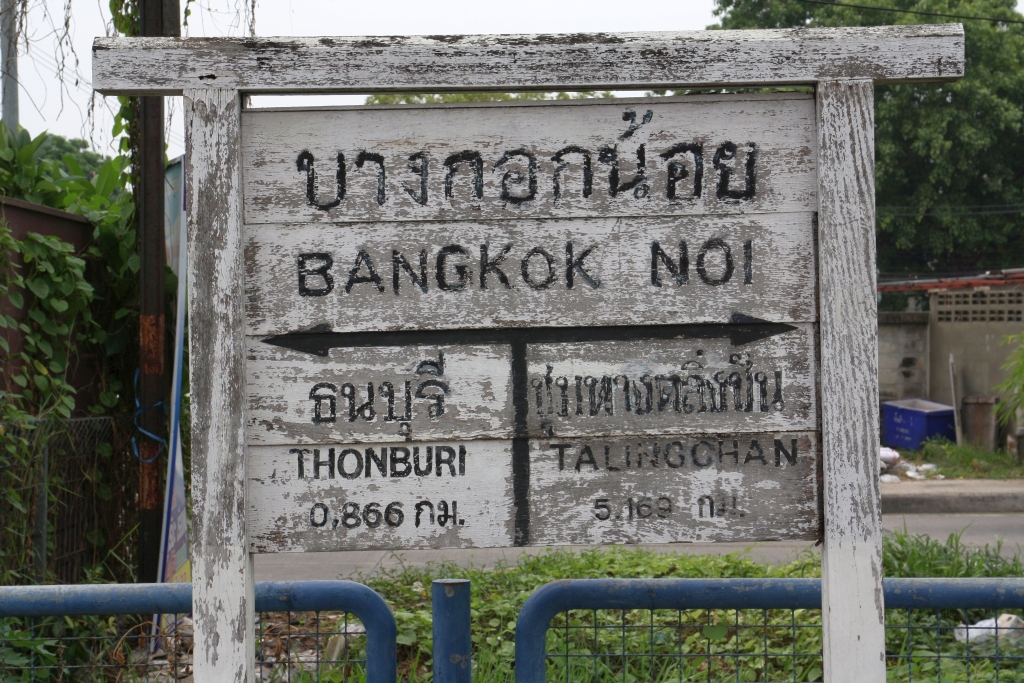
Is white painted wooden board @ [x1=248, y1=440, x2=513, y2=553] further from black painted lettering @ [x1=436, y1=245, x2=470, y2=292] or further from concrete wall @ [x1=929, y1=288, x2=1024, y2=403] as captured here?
concrete wall @ [x1=929, y1=288, x2=1024, y2=403]

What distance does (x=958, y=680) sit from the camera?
10.6 feet

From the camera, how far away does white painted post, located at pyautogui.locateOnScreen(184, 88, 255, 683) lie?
5.10 feet

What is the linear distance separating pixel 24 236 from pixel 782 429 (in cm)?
321

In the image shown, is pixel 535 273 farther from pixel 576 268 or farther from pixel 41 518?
Result: pixel 41 518

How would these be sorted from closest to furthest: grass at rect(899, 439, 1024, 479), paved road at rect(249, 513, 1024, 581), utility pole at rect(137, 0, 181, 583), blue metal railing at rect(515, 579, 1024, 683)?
blue metal railing at rect(515, 579, 1024, 683) → utility pole at rect(137, 0, 181, 583) → paved road at rect(249, 513, 1024, 581) → grass at rect(899, 439, 1024, 479)

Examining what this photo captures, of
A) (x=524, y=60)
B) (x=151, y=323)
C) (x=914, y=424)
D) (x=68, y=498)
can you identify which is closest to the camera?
(x=524, y=60)

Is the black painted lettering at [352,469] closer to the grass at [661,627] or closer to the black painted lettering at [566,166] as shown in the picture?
the black painted lettering at [566,166]

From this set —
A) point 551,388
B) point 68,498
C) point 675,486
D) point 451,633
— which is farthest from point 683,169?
point 68,498

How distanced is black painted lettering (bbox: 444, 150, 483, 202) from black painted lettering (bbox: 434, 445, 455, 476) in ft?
1.42

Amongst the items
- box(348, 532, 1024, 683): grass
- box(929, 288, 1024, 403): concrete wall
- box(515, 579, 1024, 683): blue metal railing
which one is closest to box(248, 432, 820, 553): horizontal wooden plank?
box(515, 579, 1024, 683): blue metal railing

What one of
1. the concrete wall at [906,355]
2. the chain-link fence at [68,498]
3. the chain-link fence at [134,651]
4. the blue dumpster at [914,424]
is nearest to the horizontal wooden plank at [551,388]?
the chain-link fence at [134,651]

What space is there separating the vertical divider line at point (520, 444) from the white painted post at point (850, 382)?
51cm

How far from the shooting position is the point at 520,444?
1.62 metres

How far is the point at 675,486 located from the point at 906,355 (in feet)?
50.2
